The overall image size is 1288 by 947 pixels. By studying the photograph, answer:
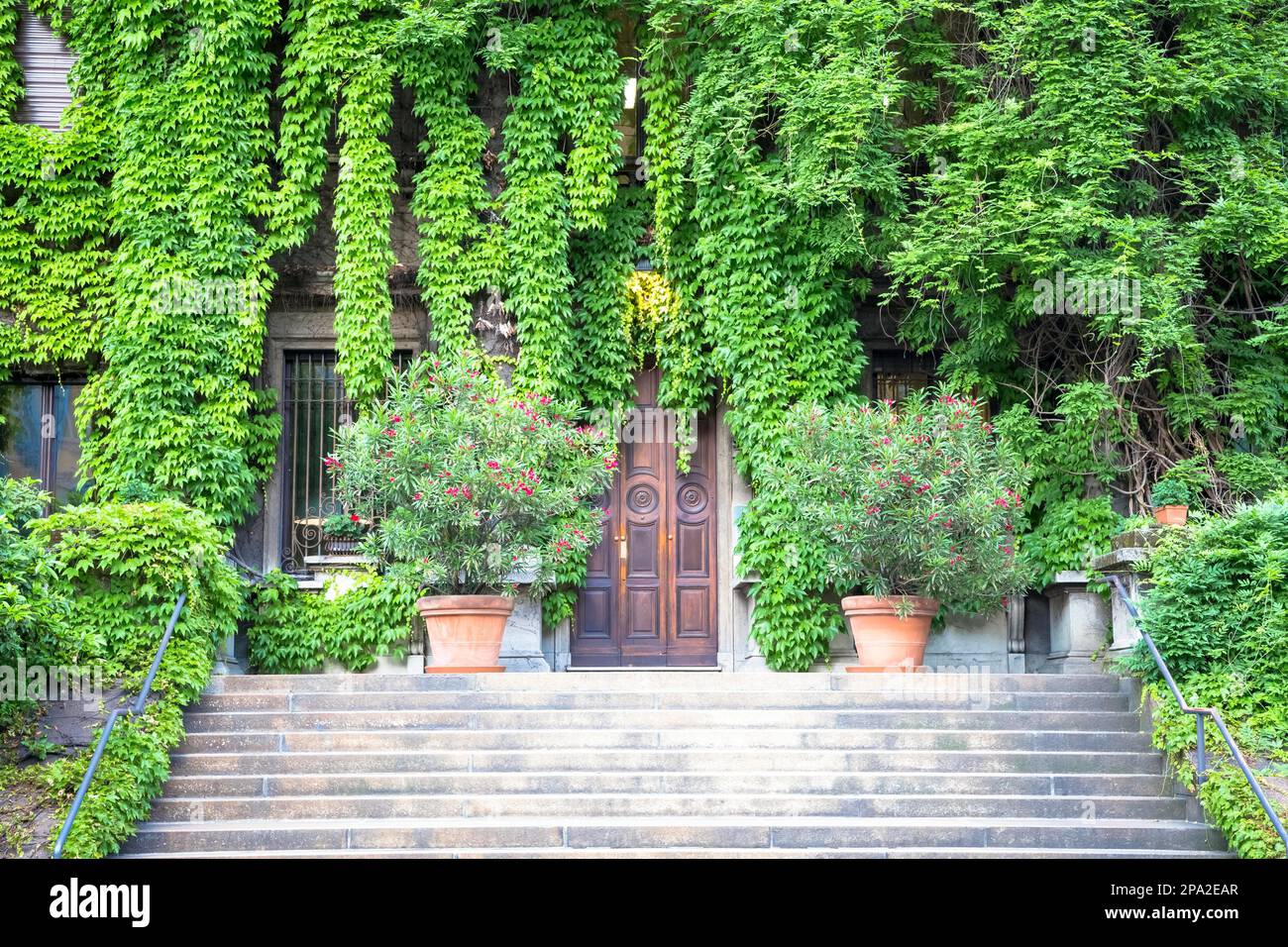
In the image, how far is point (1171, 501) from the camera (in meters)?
10.1

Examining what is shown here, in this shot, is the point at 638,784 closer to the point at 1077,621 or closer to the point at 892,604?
the point at 892,604

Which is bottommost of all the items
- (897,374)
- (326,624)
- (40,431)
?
(326,624)

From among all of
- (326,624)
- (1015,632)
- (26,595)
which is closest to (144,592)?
(26,595)

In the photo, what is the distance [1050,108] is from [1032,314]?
5.63 ft

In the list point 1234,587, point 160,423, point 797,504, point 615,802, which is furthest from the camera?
point 160,423

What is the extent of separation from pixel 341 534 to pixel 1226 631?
298 inches

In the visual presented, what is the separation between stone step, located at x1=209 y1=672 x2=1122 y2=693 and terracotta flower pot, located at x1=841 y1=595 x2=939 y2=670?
749 millimetres

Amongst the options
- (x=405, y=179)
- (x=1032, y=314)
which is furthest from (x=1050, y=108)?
(x=405, y=179)

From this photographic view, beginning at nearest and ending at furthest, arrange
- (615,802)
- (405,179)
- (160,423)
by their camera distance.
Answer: (615,802), (160,423), (405,179)

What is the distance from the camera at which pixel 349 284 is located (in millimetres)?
11648

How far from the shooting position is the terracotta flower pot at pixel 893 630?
995 cm

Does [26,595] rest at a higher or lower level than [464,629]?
higher
